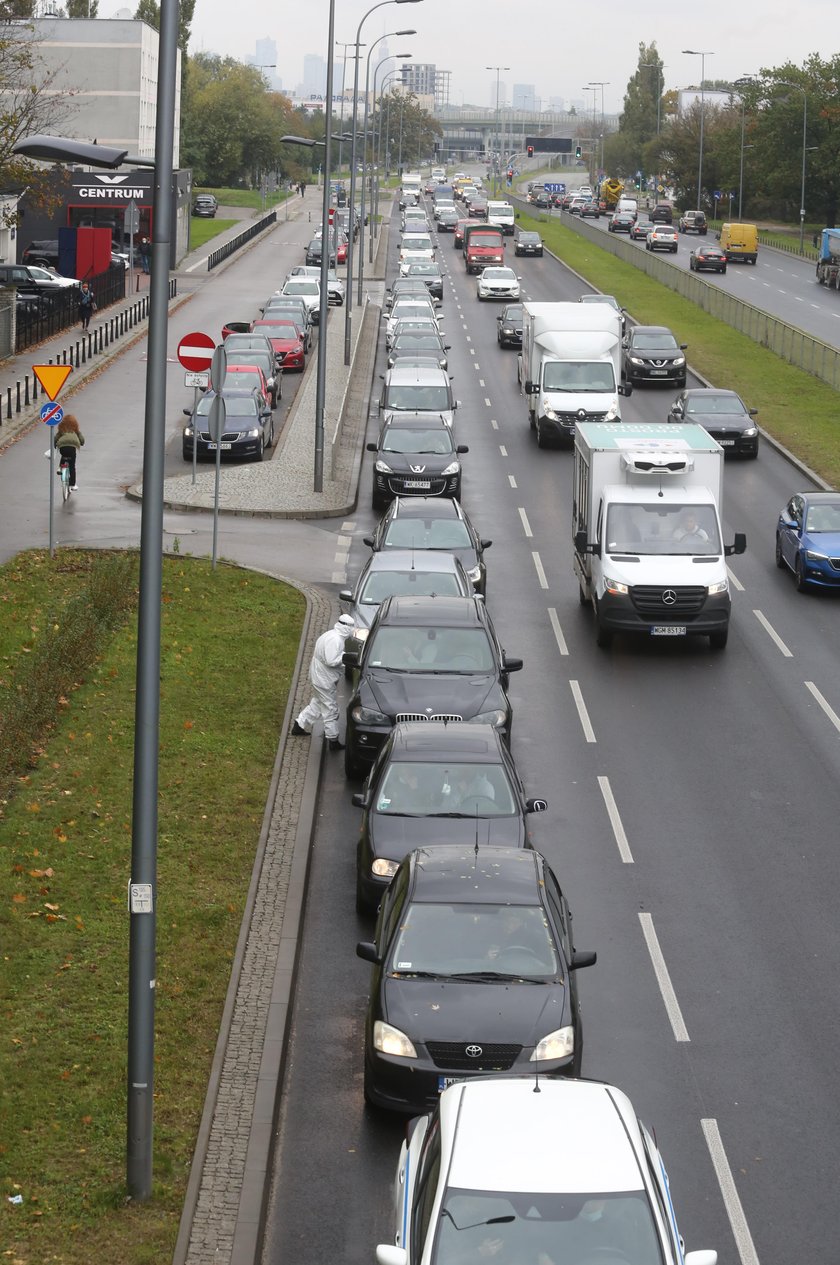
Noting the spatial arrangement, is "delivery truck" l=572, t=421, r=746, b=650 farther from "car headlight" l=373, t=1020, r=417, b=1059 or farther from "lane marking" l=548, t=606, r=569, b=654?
"car headlight" l=373, t=1020, r=417, b=1059

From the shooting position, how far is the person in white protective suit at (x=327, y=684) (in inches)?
698

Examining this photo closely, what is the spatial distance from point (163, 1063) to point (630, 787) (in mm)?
7628

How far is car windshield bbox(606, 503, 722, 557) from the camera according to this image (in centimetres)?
2347

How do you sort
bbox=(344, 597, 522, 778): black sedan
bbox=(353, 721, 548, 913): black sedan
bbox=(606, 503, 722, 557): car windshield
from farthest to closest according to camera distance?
bbox=(606, 503, 722, 557): car windshield
bbox=(344, 597, 522, 778): black sedan
bbox=(353, 721, 548, 913): black sedan

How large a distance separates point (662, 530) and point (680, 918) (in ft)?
33.5

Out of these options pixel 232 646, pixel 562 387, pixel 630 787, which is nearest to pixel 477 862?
pixel 630 787

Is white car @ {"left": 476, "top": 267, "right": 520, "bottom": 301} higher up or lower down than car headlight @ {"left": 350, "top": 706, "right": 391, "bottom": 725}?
higher up

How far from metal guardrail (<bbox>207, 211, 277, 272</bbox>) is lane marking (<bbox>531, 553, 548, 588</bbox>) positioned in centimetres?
5223

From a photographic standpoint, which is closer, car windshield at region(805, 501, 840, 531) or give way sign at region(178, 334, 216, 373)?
car windshield at region(805, 501, 840, 531)

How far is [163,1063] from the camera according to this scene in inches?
436

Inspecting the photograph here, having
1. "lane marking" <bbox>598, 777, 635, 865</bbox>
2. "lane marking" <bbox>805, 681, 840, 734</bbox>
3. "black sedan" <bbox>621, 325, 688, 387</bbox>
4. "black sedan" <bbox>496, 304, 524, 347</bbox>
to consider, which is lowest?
"lane marking" <bbox>598, 777, 635, 865</bbox>

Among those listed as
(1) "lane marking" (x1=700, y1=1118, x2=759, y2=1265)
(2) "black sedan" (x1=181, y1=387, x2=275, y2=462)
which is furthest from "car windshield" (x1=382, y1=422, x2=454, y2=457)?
(1) "lane marking" (x1=700, y1=1118, x2=759, y2=1265)

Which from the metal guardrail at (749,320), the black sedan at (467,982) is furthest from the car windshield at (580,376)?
the black sedan at (467,982)

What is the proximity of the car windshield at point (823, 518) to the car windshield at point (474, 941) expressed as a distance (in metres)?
A: 16.2
